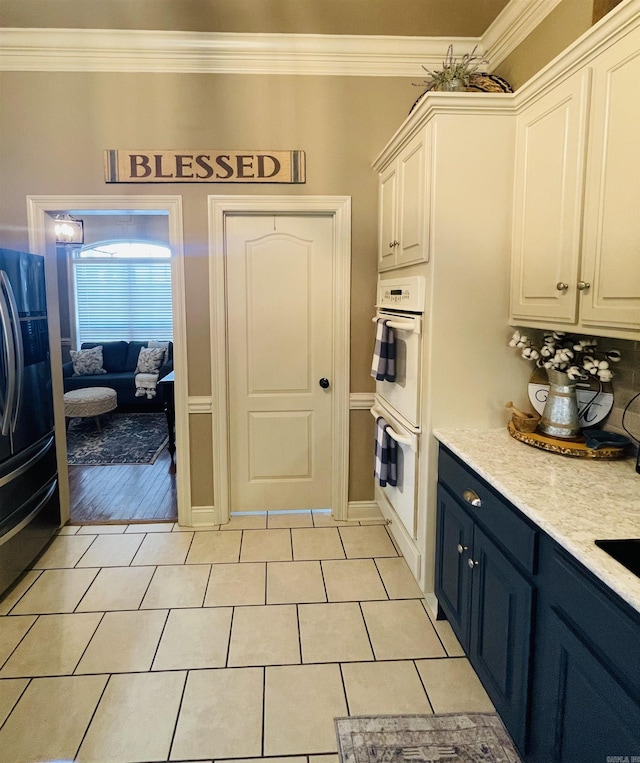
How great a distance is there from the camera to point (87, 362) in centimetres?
677

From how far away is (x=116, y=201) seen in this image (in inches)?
119

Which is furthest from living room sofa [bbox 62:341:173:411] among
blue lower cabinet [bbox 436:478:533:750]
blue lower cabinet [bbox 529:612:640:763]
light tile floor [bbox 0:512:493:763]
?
blue lower cabinet [bbox 529:612:640:763]

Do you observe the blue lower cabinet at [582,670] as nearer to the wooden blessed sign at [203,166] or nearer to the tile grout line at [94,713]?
the tile grout line at [94,713]

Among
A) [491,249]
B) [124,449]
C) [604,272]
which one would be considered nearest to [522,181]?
[491,249]

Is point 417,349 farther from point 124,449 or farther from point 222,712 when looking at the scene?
point 124,449

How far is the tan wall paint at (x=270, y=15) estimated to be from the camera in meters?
2.54

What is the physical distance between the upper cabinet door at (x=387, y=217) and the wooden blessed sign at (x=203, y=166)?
0.51 m

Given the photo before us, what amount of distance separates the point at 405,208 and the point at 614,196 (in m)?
1.14

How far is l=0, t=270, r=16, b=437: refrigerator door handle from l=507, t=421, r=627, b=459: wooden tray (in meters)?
2.42

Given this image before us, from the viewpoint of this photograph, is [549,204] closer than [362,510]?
Yes

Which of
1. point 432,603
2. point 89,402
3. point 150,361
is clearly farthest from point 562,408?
point 150,361

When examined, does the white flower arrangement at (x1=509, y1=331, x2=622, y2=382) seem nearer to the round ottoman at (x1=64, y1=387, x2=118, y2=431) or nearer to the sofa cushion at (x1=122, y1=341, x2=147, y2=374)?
the round ottoman at (x1=64, y1=387, x2=118, y2=431)

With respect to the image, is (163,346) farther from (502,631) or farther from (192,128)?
(502,631)

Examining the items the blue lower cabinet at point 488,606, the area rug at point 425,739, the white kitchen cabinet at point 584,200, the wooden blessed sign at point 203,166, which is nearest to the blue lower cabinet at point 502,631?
the blue lower cabinet at point 488,606
